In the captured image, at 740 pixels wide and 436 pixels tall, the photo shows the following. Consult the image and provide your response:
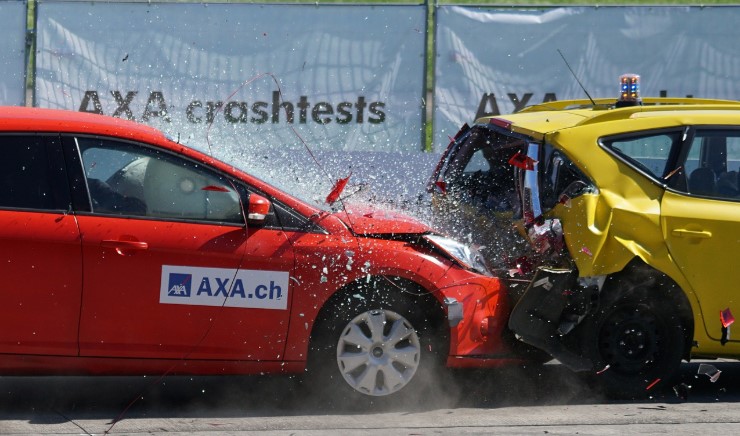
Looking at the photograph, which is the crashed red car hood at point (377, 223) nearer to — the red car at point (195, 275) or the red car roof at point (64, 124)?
the red car at point (195, 275)

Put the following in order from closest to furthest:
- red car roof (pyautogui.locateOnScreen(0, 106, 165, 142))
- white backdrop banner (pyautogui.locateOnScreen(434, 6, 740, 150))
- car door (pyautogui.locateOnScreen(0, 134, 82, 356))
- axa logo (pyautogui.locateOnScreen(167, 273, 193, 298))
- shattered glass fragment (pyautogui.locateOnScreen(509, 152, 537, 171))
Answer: car door (pyautogui.locateOnScreen(0, 134, 82, 356)) < axa logo (pyautogui.locateOnScreen(167, 273, 193, 298)) < red car roof (pyautogui.locateOnScreen(0, 106, 165, 142)) < shattered glass fragment (pyautogui.locateOnScreen(509, 152, 537, 171)) < white backdrop banner (pyautogui.locateOnScreen(434, 6, 740, 150))

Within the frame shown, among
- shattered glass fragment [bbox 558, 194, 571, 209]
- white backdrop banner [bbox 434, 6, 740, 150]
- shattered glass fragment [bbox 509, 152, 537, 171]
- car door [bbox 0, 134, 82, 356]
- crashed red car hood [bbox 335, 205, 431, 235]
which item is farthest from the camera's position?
white backdrop banner [bbox 434, 6, 740, 150]

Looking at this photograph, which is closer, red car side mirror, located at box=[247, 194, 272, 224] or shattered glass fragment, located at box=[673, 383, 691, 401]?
red car side mirror, located at box=[247, 194, 272, 224]

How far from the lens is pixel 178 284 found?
6.49 m

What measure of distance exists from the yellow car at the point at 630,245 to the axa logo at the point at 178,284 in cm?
186

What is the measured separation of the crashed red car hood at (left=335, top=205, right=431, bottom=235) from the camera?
269 inches

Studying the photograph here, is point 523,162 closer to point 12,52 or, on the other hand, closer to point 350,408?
point 350,408

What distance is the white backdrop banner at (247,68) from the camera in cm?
1177

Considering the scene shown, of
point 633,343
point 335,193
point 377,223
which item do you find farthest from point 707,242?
point 335,193

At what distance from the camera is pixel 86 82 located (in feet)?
38.9

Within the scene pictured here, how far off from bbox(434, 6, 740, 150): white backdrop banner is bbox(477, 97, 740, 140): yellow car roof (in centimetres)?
374

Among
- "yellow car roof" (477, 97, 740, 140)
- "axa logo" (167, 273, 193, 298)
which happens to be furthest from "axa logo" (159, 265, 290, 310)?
"yellow car roof" (477, 97, 740, 140)

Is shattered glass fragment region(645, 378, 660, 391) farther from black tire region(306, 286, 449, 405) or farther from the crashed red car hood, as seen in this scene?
the crashed red car hood

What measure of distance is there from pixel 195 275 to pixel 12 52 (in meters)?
6.25
